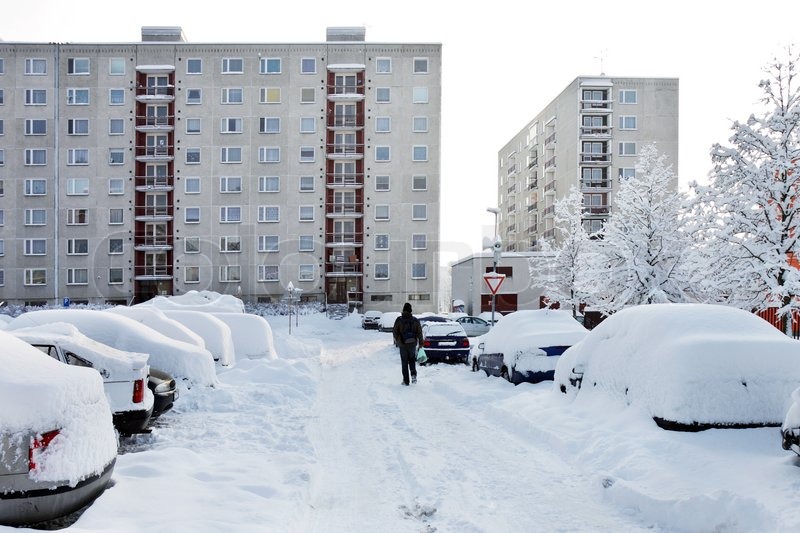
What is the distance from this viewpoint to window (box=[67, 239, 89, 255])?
51.6 metres

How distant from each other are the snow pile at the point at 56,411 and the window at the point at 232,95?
51.0 m

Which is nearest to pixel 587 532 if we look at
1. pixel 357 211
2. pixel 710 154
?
pixel 710 154

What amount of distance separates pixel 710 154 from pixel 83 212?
4985 cm

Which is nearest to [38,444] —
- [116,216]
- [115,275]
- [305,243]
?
[305,243]

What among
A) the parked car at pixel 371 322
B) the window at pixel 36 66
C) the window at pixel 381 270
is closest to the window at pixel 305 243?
the window at pixel 381 270

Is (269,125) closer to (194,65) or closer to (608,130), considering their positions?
(194,65)

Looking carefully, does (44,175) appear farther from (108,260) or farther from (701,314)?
(701,314)

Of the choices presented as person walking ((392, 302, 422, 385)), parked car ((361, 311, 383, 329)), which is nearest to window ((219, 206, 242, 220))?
parked car ((361, 311, 383, 329))

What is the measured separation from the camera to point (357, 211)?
174 feet

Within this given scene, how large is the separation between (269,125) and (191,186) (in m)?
8.41

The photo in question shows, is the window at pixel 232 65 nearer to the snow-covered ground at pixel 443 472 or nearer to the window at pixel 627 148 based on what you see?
the window at pixel 627 148

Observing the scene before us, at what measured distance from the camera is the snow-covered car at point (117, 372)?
7.38 meters

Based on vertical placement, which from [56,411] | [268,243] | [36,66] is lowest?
[56,411]

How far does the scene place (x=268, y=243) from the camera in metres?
52.4
